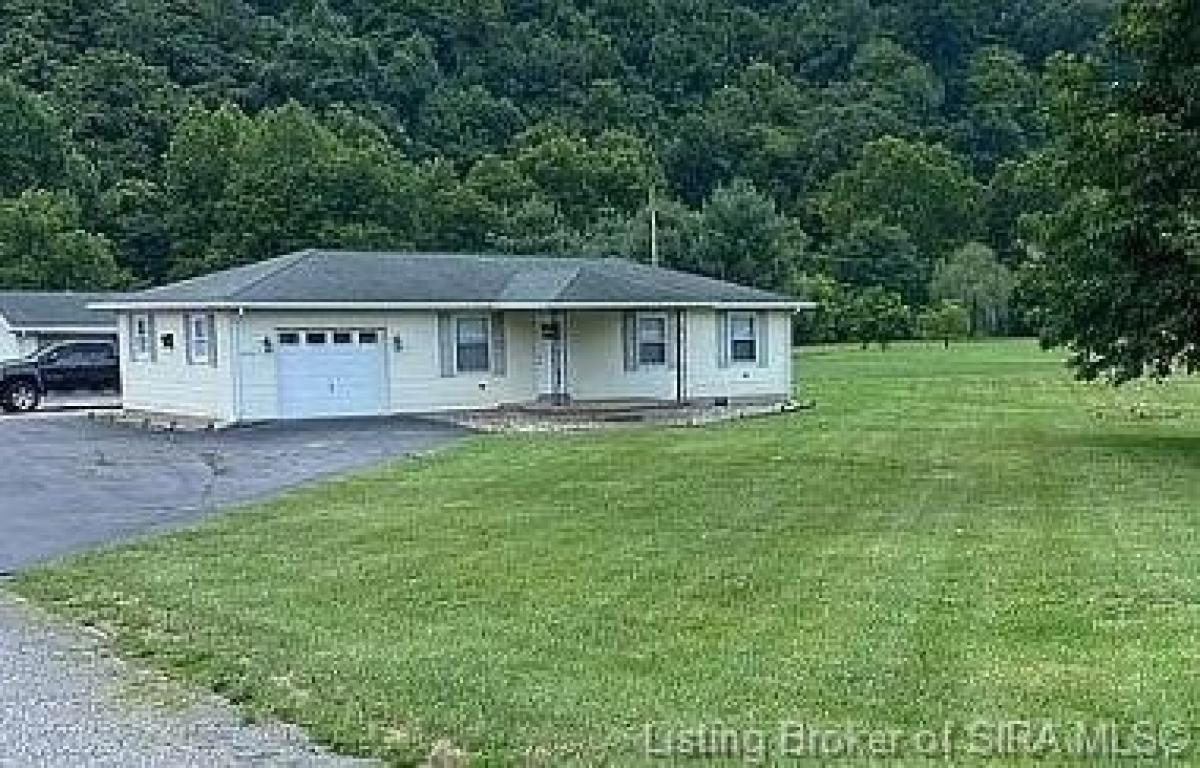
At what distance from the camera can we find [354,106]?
8188 centimetres

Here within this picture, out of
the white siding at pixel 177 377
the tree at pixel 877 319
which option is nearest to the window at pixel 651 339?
the white siding at pixel 177 377

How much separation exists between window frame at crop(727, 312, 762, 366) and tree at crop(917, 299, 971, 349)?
40.8m

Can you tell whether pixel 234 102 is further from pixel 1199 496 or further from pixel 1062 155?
pixel 1199 496

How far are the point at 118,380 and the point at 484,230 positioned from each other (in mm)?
33300

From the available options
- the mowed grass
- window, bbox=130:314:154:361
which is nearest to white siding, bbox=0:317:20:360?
window, bbox=130:314:154:361

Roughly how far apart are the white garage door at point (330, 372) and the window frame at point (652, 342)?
18.2 feet

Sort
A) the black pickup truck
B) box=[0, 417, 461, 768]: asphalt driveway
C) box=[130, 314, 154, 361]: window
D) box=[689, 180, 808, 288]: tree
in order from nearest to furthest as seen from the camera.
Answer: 1. box=[0, 417, 461, 768]: asphalt driveway
2. box=[130, 314, 154, 361]: window
3. the black pickup truck
4. box=[689, 180, 808, 288]: tree

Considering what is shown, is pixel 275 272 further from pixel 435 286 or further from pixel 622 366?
pixel 622 366

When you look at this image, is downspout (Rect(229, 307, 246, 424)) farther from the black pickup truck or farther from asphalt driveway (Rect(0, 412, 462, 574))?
the black pickup truck

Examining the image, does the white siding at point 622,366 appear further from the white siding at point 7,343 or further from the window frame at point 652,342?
the white siding at point 7,343

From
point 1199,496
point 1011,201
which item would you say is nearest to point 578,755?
point 1199,496

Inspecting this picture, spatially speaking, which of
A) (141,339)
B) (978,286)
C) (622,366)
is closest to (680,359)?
(622,366)

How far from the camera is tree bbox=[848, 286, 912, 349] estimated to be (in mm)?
69125

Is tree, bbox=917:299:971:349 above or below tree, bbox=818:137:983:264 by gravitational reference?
below
